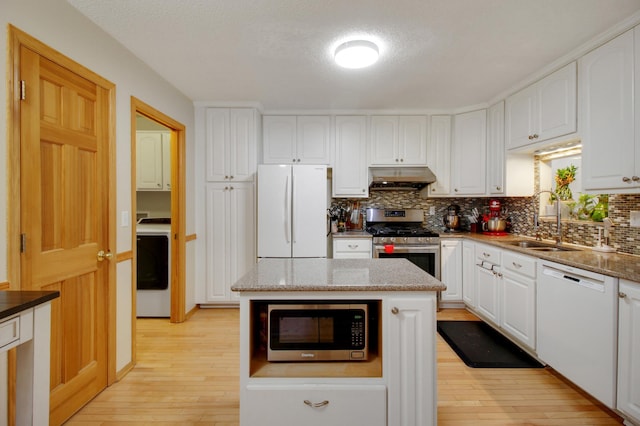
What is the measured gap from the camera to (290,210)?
323cm

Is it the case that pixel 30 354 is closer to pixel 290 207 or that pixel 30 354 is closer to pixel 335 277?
pixel 335 277

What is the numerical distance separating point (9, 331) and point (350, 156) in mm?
3258

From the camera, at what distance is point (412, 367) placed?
1377mm

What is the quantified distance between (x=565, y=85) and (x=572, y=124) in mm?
333

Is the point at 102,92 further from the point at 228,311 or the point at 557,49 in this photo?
the point at 557,49

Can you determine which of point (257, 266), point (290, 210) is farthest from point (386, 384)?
point (290, 210)

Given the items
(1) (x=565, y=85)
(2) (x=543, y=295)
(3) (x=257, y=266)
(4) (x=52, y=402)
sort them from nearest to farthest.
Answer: (4) (x=52, y=402), (3) (x=257, y=266), (2) (x=543, y=295), (1) (x=565, y=85)

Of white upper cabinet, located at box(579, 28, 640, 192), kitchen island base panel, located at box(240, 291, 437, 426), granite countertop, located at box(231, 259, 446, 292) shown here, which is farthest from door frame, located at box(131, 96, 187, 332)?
white upper cabinet, located at box(579, 28, 640, 192)

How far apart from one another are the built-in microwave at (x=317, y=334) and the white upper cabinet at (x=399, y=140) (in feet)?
8.30

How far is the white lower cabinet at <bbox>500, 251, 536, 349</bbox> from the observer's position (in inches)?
90.1

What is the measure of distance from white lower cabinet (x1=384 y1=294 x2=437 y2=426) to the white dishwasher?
1144 mm

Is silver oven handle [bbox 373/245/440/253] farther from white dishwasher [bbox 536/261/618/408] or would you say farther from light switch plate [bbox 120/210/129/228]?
light switch plate [bbox 120/210/129/228]

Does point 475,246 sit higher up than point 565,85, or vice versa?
point 565,85

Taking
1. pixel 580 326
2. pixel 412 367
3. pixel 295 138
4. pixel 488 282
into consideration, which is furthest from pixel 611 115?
pixel 295 138
